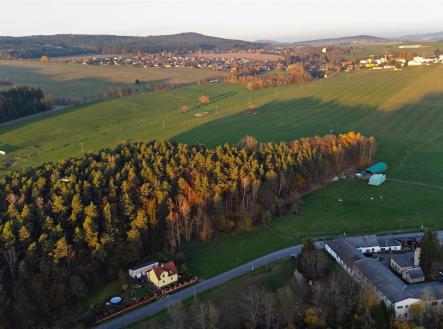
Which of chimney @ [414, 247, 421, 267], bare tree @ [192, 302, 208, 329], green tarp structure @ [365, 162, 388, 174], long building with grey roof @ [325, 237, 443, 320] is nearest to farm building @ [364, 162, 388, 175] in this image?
green tarp structure @ [365, 162, 388, 174]

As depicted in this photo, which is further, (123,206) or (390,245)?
(123,206)

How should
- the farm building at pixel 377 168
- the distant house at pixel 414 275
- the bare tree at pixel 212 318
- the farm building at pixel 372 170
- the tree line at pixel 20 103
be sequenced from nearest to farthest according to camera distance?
the bare tree at pixel 212 318 < the distant house at pixel 414 275 < the farm building at pixel 372 170 < the farm building at pixel 377 168 < the tree line at pixel 20 103

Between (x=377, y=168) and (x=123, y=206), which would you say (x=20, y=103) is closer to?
(x=123, y=206)

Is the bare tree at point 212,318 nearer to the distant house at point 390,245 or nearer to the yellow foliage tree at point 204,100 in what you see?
the distant house at point 390,245

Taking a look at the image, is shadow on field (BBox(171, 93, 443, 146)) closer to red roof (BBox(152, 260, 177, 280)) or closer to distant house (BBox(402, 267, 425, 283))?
red roof (BBox(152, 260, 177, 280))

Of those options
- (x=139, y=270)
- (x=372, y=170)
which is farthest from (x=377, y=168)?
(x=139, y=270)

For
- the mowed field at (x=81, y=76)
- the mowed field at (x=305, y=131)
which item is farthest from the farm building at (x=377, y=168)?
the mowed field at (x=81, y=76)

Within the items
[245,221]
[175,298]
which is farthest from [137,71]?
[175,298]
